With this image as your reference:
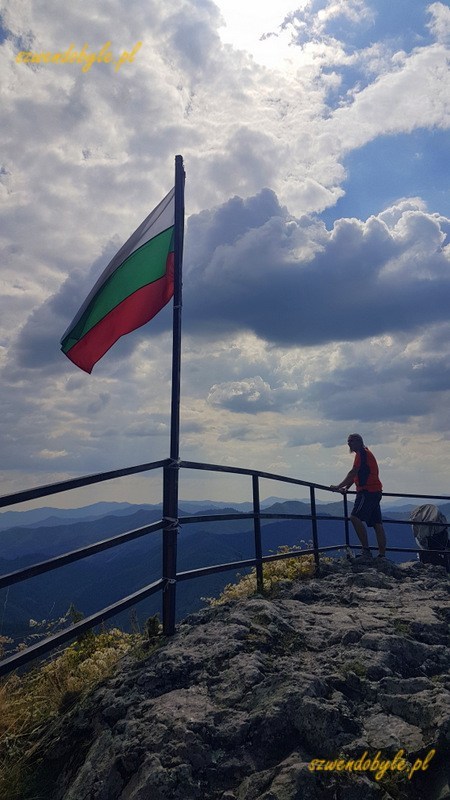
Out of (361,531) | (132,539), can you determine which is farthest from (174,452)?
(361,531)

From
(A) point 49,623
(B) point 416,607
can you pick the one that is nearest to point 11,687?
(A) point 49,623

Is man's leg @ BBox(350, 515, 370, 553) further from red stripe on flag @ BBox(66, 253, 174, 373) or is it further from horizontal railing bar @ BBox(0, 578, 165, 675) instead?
red stripe on flag @ BBox(66, 253, 174, 373)

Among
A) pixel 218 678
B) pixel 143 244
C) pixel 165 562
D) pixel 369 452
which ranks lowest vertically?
pixel 218 678

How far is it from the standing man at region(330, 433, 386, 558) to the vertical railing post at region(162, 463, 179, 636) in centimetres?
523

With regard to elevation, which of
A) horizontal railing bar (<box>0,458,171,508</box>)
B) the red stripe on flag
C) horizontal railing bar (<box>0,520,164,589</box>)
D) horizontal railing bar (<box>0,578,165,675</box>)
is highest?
the red stripe on flag

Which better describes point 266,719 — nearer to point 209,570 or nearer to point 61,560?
point 61,560

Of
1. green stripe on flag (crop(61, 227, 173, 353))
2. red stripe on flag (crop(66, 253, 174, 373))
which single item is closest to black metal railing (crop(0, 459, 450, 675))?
red stripe on flag (crop(66, 253, 174, 373))

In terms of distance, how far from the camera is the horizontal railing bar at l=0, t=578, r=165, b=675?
12.0ft

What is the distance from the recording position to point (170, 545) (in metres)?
5.13

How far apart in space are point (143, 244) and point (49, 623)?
158 inches

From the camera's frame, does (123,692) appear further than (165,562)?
No

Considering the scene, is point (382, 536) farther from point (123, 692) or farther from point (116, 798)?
point (116, 798)

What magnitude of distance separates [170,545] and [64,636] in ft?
4.29

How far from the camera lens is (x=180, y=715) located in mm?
3361
